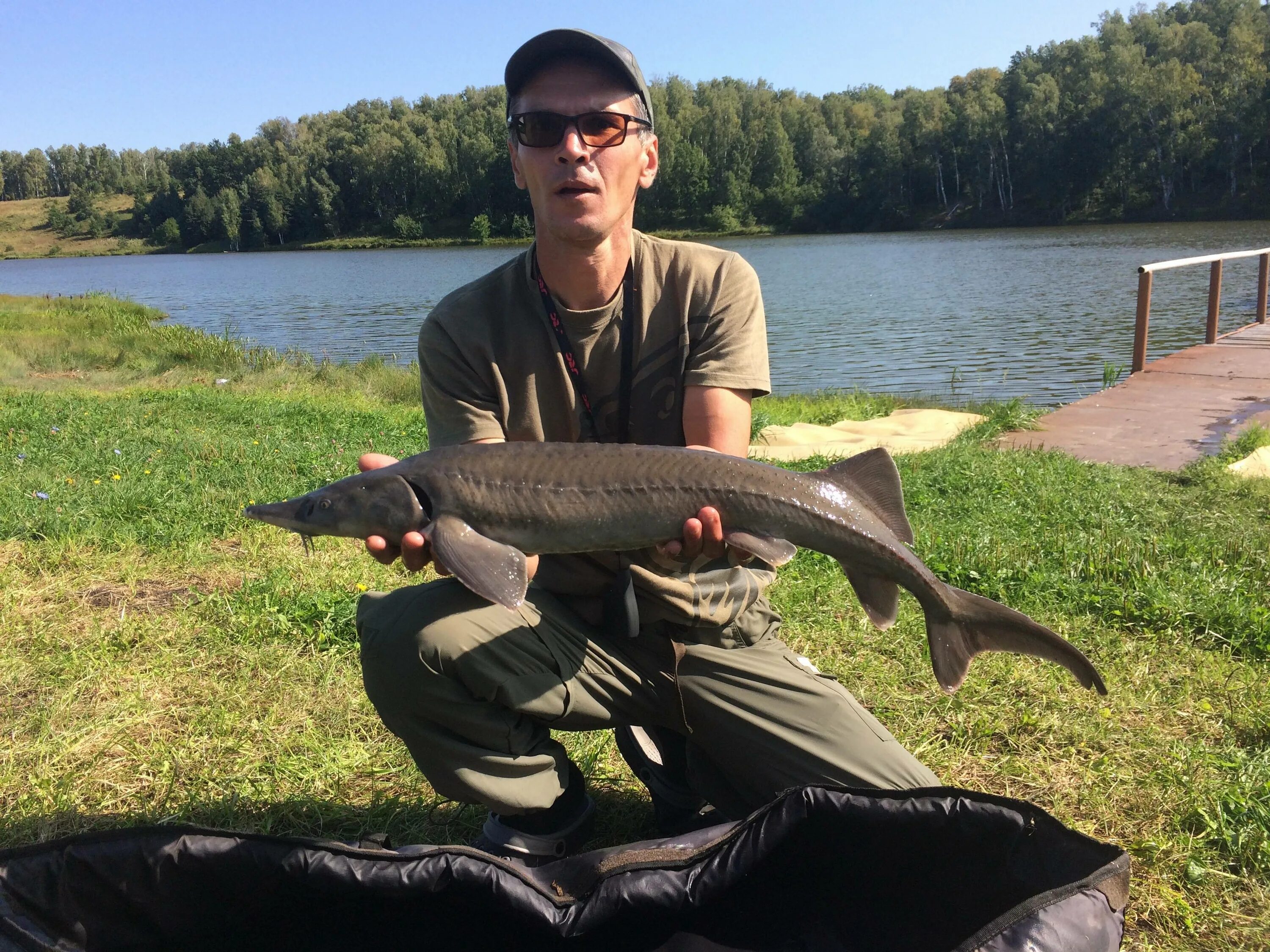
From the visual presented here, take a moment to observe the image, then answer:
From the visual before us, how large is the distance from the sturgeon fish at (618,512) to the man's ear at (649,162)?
1094 millimetres

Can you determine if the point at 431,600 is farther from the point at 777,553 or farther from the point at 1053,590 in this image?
the point at 1053,590

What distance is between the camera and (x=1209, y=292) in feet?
48.2

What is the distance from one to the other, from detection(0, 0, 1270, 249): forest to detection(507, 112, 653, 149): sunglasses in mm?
62199

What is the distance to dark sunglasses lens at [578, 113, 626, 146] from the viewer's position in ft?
10.2

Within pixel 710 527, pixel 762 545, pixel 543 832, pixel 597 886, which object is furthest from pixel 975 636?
pixel 543 832

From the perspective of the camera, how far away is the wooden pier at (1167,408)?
315 inches

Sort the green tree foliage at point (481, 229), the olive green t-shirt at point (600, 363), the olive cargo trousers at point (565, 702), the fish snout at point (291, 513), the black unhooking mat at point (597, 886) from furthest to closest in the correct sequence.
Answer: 1. the green tree foliage at point (481, 229)
2. the olive green t-shirt at point (600, 363)
3. the fish snout at point (291, 513)
4. the olive cargo trousers at point (565, 702)
5. the black unhooking mat at point (597, 886)

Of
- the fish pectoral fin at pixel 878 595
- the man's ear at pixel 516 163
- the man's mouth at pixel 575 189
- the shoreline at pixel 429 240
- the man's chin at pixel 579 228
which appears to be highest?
the shoreline at pixel 429 240

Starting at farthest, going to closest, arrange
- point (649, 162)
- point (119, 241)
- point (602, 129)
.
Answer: point (119, 241) < point (649, 162) < point (602, 129)

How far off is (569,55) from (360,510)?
1.67 m

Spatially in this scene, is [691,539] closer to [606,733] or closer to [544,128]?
[606,733]

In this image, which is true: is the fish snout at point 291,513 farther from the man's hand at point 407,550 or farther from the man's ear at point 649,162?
the man's ear at point 649,162

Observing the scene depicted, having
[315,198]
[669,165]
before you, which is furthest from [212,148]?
[669,165]

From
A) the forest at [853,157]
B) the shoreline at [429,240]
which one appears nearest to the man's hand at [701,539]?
the shoreline at [429,240]
